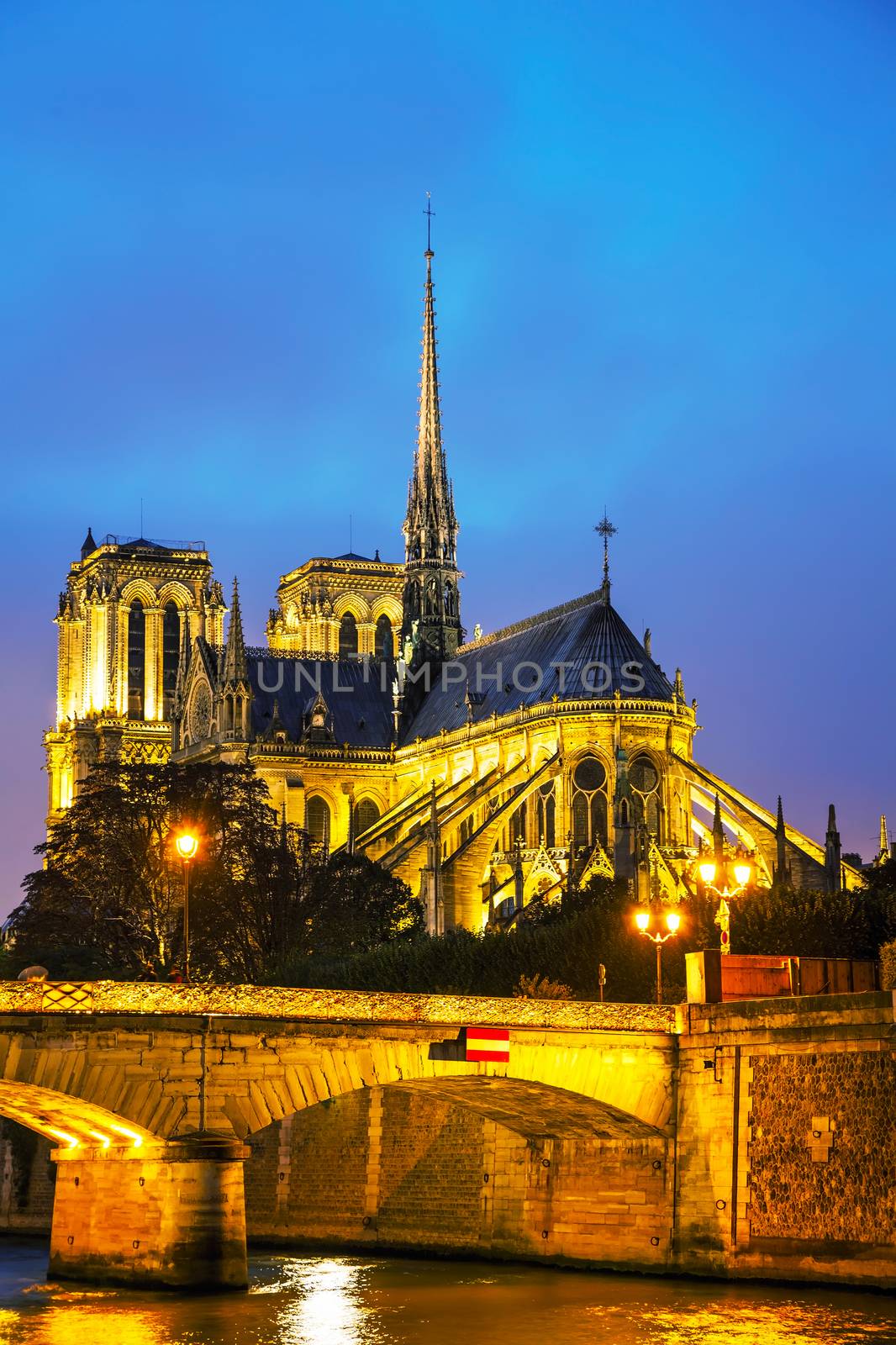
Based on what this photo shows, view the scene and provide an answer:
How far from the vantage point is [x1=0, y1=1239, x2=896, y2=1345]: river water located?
3706 centimetres

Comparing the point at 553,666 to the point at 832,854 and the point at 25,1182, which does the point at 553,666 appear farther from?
the point at 25,1182

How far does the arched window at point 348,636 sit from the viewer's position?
138m

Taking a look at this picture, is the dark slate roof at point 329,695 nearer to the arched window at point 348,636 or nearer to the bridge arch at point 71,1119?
the arched window at point 348,636

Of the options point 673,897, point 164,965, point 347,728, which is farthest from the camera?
point 347,728

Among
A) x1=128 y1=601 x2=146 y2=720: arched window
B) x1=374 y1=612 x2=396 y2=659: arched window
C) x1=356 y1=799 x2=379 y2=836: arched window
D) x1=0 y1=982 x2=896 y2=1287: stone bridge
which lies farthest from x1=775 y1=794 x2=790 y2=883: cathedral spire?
x1=128 y1=601 x2=146 y2=720: arched window

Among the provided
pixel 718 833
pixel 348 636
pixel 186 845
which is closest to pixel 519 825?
pixel 718 833

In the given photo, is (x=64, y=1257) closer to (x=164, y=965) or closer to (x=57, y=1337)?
(x=57, y=1337)

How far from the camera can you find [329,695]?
378ft

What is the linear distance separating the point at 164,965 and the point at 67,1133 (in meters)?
31.0

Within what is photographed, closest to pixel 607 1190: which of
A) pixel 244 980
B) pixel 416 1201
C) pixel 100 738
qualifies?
pixel 416 1201

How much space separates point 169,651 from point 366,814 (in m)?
34.9

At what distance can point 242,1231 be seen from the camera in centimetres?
4138

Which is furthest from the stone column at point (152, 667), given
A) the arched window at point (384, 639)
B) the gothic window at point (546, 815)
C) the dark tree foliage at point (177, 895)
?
the dark tree foliage at point (177, 895)

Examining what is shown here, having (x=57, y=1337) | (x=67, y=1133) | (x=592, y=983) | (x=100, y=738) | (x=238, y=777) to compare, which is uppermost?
(x=100, y=738)
